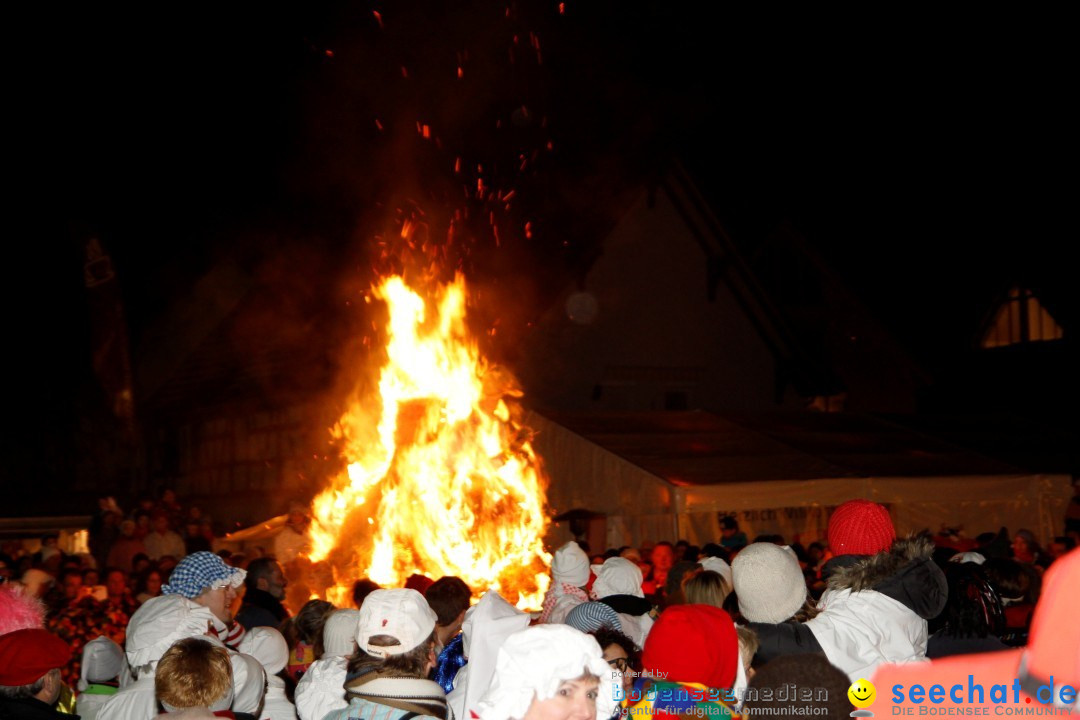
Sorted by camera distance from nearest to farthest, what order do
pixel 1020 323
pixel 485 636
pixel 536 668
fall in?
pixel 536 668 → pixel 485 636 → pixel 1020 323

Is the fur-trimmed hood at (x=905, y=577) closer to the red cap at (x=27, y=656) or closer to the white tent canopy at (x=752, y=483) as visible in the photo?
the red cap at (x=27, y=656)

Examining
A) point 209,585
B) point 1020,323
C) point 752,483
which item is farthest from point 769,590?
point 1020,323

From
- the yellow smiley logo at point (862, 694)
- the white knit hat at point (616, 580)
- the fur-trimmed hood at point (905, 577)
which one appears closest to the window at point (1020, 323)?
the white knit hat at point (616, 580)

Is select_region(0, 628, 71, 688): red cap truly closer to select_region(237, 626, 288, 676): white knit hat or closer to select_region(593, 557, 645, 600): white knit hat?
select_region(237, 626, 288, 676): white knit hat

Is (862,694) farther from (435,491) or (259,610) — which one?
(435,491)

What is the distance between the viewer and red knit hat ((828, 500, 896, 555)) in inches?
177

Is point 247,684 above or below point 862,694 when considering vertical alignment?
below

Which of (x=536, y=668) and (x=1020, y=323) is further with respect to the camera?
(x=1020, y=323)

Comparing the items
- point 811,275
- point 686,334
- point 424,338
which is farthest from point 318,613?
point 811,275

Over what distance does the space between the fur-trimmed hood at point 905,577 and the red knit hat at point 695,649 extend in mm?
562

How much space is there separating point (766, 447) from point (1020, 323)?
15.3 meters

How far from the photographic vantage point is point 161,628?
15.8 ft

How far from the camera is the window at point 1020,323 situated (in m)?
29.0

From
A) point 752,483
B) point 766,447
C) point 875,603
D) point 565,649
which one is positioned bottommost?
Answer: point 565,649
